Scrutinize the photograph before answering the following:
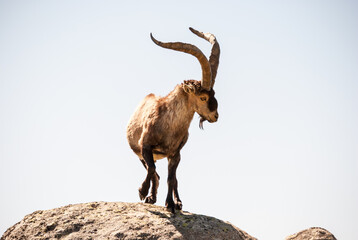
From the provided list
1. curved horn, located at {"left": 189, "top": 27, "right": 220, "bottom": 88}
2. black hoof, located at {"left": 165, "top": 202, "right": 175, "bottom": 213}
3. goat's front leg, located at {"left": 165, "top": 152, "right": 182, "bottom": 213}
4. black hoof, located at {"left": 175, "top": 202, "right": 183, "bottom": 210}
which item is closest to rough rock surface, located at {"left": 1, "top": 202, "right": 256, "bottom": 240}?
black hoof, located at {"left": 165, "top": 202, "right": 175, "bottom": 213}

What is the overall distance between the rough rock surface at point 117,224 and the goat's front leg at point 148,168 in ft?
1.83

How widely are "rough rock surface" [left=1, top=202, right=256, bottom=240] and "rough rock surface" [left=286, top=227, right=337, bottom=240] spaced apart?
1253 mm

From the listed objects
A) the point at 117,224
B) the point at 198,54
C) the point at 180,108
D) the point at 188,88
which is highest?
the point at 198,54

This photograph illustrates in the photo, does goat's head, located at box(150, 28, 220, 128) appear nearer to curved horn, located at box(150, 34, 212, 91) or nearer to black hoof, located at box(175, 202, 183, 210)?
curved horn, located at box(150, 34, 212, 91)

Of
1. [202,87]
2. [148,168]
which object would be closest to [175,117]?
[202,87]

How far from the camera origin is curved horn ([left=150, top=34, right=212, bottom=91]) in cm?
1238

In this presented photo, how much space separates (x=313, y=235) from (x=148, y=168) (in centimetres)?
393

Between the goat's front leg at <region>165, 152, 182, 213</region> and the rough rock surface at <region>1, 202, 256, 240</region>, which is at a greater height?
the goat's front leg at <region>165, 152, 182, 213</region>

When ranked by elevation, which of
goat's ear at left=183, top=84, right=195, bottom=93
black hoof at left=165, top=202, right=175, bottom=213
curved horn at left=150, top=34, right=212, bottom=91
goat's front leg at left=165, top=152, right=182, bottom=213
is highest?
curved horn at left=150, top=34, right=212, bottom=91

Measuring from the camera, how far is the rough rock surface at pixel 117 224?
35.4 feet

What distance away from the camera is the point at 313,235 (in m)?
11.0

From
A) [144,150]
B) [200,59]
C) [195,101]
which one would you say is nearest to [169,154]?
Answer: [144,150]

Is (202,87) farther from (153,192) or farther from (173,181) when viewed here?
(153,192)

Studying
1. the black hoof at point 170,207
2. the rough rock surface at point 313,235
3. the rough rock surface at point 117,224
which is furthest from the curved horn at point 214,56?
the rough rock surface at point 313,235
